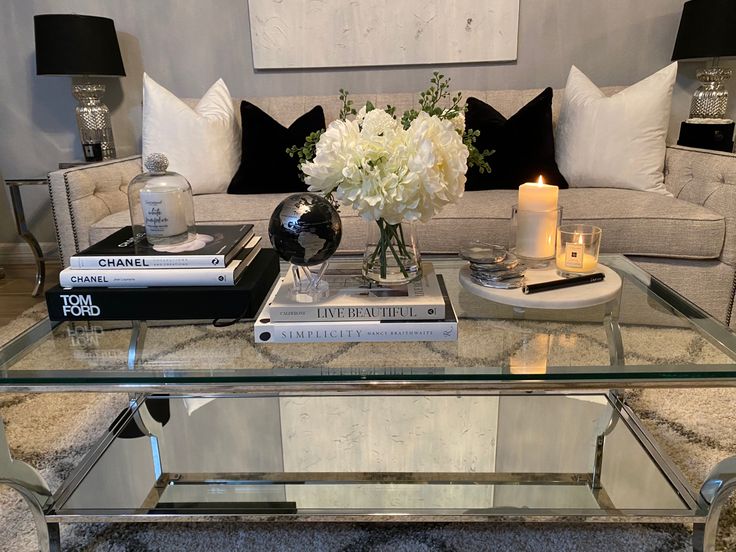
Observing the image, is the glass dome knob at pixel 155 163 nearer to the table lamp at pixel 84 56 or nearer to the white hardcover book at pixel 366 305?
the white hardcover book at pixel 366 305

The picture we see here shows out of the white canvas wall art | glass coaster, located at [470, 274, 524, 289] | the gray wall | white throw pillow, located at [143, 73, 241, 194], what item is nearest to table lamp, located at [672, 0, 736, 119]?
the gray wall

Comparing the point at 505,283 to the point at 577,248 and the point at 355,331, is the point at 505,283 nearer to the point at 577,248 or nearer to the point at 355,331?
the point at 577,248

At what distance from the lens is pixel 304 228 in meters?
0.97

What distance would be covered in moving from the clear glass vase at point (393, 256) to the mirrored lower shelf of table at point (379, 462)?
1.15 ft

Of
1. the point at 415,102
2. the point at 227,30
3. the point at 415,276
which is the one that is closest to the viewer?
the point at 415,276

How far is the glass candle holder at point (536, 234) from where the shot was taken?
46.8 inches

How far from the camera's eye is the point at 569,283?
3.59 ft

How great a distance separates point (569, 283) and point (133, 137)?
2.39 metres

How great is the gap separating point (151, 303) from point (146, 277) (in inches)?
2.0

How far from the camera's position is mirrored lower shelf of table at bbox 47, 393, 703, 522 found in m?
0.99

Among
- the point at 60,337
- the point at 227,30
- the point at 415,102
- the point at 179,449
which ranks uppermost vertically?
the point at 227,30

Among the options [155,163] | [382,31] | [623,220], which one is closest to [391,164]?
[155,163]

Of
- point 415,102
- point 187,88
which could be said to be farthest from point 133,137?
point 415,102

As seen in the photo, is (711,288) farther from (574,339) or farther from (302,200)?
Answer: (302,200)
